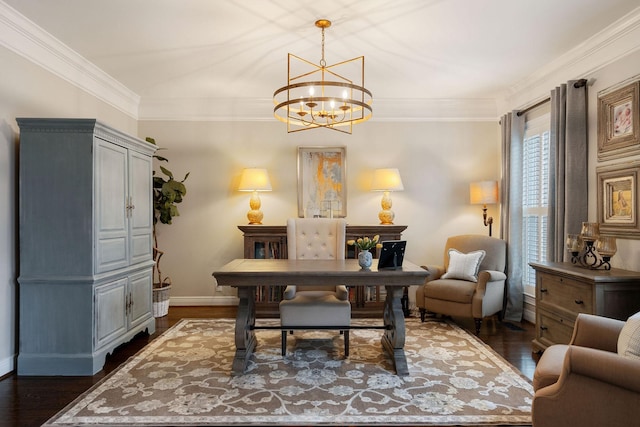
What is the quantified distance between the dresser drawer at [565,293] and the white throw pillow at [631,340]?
116 cm

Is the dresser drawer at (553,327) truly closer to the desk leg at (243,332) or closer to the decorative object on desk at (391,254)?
the decorative object on desk at (391,254)

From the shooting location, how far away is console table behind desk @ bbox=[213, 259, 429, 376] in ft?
10.0

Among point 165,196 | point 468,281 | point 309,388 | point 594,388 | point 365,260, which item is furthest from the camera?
point 165,196

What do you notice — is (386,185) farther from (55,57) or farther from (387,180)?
(55,57)

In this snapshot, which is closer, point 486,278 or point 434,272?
point 486,278

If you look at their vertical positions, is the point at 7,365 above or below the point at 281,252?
below

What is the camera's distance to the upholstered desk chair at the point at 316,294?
340 centimetres

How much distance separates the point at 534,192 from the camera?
473cm

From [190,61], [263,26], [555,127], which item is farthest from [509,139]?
[190,61]

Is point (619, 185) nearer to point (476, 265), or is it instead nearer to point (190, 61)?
point (476, 265)

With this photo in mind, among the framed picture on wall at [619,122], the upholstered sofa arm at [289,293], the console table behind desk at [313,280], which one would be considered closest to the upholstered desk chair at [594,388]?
the console table behind desk at [313,280]

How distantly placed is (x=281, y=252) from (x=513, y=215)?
2.72 m

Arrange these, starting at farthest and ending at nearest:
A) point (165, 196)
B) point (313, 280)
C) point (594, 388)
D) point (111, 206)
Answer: point (165, 196), point (111, 206), point (313, 280), point (594, 388)

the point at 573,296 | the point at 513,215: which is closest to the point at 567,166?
the point at 513,215
